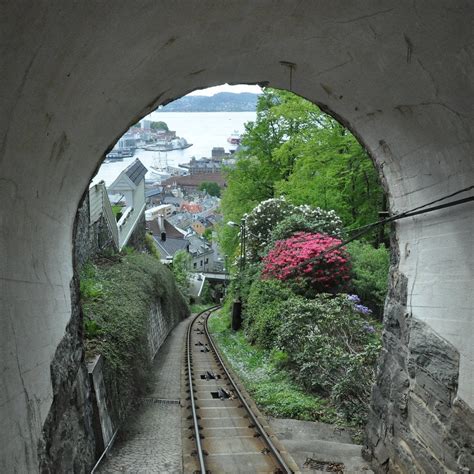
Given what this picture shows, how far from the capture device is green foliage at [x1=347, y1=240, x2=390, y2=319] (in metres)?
14.1

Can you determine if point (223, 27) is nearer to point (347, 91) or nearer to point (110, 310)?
point (347, 91)

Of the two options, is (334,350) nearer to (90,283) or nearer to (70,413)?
(90,283)

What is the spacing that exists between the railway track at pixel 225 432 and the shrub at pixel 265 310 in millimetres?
1658

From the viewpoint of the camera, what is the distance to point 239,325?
18875 mm

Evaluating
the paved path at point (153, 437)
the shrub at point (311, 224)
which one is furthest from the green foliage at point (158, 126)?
the paved path at point (153, 437)

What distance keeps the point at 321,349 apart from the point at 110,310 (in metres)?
3.84

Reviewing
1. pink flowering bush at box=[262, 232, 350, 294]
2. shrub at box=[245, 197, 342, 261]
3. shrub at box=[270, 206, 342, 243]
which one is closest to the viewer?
pink flowering bush at box=[262, 232, 350, 294]

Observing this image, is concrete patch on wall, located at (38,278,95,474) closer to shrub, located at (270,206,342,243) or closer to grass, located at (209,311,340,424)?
grass, located at (209,311,340,424)

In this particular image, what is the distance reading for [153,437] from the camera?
25.7 feet

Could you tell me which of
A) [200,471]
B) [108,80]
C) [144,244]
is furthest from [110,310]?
[144,244]

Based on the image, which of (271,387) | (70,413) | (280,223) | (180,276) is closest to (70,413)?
(70,413)

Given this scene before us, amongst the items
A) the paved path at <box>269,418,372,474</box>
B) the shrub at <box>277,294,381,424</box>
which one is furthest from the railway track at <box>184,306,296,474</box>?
the shrub at <box>277,294,381,424</box>

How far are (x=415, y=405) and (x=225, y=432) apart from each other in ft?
11.7

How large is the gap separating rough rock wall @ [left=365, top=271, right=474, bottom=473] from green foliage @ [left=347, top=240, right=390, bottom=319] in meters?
7.86
